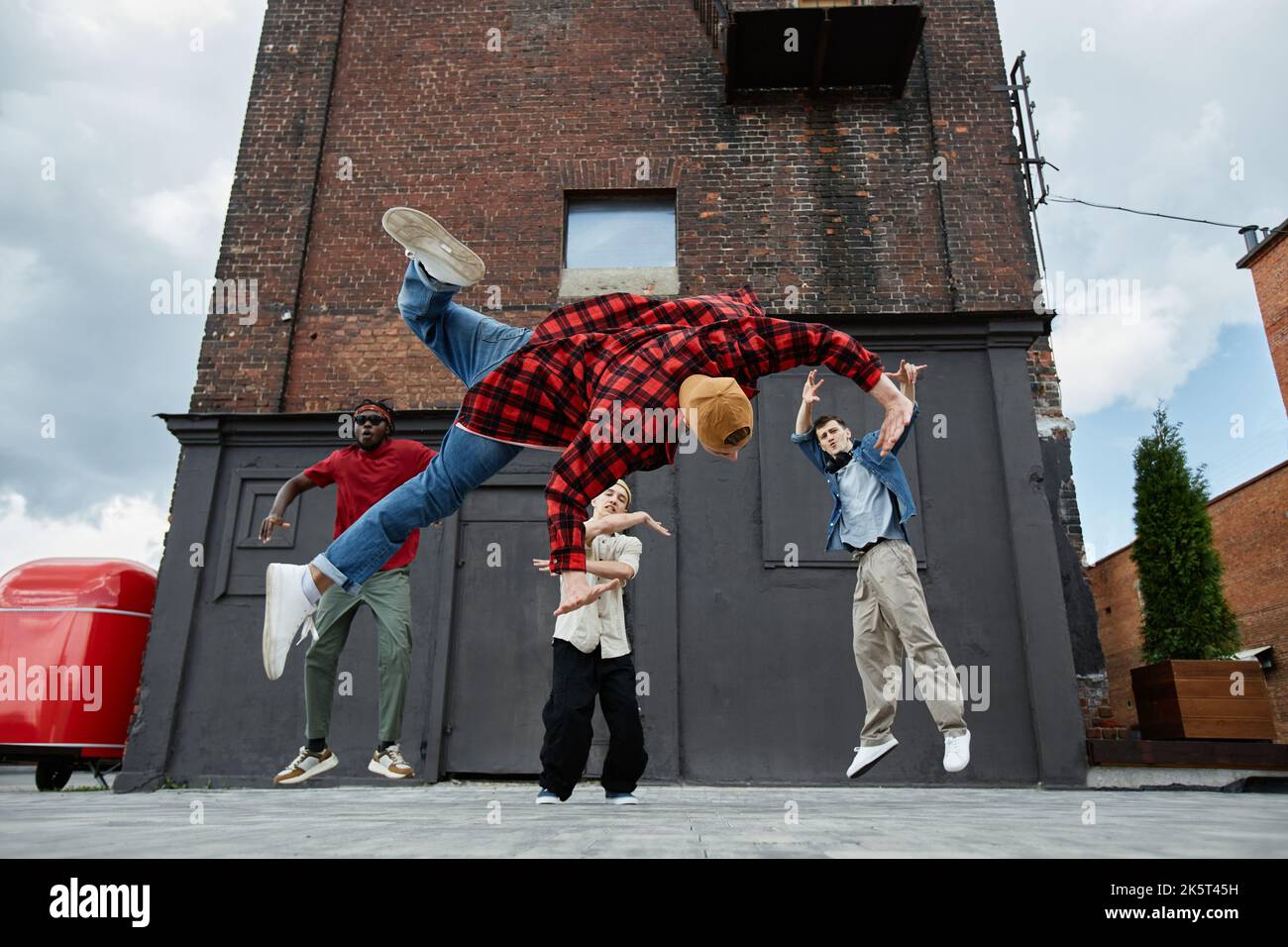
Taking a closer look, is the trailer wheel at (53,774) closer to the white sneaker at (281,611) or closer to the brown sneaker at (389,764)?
the brown sneaker at (389,764)

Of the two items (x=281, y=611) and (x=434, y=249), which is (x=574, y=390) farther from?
(x=281, y=611)

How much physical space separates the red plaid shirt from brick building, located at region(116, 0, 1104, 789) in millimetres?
4393

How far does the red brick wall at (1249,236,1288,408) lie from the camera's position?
20844mm

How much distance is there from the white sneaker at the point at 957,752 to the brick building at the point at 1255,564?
13706mm

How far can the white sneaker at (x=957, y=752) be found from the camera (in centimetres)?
441

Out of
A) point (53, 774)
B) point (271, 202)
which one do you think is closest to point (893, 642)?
point (53, 774)

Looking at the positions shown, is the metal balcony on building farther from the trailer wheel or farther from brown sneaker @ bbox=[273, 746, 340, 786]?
the trailer wheel

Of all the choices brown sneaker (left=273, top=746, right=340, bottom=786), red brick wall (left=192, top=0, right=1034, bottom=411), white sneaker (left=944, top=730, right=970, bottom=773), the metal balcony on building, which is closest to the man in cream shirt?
brown sneaker (left=273, top=746, right=340, bottom=786)

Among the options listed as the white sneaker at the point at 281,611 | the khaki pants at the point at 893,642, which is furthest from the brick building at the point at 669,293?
the white sneaker at the point at 281,611

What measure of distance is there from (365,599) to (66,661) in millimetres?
4216

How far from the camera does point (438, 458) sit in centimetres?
383

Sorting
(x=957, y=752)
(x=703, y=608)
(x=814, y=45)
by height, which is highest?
(x=814, y=45)

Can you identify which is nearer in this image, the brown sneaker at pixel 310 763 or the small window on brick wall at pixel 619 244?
the brown sneaker at pixel 310 763
